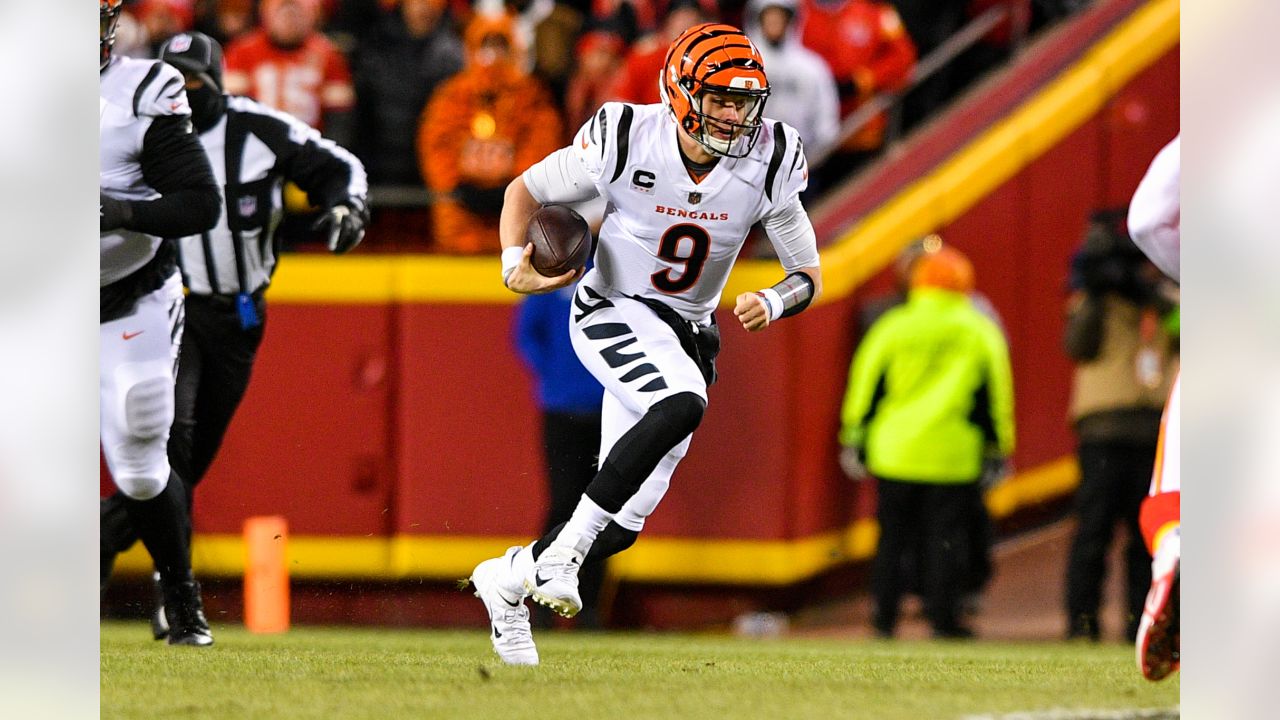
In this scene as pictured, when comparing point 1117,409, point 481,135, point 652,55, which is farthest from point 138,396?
point 1117,409

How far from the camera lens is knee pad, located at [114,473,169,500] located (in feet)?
13.9

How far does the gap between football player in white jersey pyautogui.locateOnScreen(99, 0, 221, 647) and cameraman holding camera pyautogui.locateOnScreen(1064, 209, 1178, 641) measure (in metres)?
2.44

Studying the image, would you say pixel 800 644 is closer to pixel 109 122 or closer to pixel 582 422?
pixel 582 422

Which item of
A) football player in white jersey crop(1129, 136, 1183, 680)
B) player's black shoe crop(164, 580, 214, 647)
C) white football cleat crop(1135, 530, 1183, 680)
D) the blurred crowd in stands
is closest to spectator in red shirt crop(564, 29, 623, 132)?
the blurred crowd in stands

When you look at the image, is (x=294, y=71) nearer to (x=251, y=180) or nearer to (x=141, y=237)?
(x=251, y=180)

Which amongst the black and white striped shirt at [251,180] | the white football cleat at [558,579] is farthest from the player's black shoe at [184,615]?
the white football cleat at [558,579]

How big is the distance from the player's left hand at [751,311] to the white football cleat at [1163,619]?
876 millimetres

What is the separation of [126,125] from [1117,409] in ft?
9.06

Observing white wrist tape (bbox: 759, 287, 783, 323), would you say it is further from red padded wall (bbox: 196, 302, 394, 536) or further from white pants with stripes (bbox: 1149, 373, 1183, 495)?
red padded wall (bbox: 196, 302, 394, 536)

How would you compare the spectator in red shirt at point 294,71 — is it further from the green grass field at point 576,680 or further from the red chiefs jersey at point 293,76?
the green grass field at point 576,680

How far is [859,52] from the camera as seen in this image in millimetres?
5672

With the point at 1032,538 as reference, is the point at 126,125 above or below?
above
